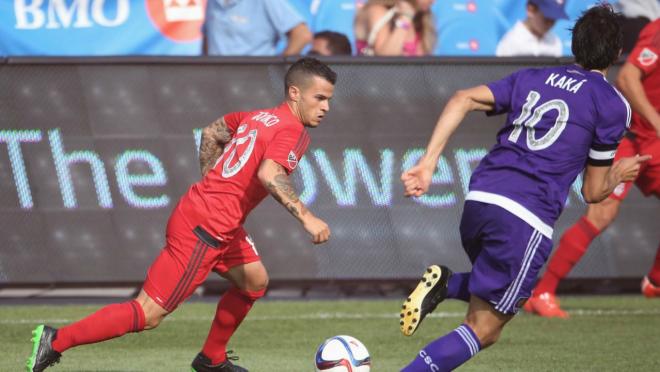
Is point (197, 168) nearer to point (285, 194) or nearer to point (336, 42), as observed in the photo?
point (336, 42)

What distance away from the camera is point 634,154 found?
418 inches

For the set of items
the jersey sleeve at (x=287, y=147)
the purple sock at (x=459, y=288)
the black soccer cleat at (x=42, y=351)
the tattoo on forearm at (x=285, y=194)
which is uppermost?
the jersey sleeve at (x=287, y=147)

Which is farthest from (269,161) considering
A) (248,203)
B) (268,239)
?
(268,239)

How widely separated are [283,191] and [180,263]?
31.6 inches

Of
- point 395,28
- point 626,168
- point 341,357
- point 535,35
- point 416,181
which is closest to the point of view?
point 416,181

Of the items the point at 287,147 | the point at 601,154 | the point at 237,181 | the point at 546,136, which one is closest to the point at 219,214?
the point at 237,181

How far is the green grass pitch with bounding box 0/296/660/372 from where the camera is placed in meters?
8.59

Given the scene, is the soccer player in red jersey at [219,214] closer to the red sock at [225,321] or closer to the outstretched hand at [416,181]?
the red sock at [225,321]

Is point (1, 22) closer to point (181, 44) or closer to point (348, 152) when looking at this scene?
point (181, 44)

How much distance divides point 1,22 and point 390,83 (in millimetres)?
3969

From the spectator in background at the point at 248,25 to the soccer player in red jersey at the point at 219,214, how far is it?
18.3ft

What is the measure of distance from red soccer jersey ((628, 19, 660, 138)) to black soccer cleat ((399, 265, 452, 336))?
3817 millimetres

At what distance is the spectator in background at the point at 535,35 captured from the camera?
1356cm

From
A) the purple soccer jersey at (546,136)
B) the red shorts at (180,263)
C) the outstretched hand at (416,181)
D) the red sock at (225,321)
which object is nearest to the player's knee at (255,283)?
the red sock at (225,321)
